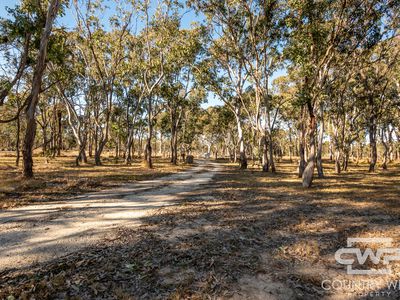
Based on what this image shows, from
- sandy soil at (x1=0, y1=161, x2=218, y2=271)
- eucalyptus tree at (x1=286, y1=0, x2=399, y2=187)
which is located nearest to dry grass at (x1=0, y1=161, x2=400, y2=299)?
sandy soil at (x1=0, y1=161, x2=218, y2=271)

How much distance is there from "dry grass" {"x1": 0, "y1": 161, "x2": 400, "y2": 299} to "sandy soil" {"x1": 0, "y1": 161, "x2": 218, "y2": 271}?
55 cm

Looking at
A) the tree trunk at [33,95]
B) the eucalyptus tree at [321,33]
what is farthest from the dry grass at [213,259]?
the tree trunk at [33,95]

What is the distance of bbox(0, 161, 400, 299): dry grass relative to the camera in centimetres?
412

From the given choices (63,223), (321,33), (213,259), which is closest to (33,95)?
(63,223)

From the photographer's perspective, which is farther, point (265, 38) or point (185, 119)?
point (185, 119)

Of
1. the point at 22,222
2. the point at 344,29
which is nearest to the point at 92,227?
the point at 22,222

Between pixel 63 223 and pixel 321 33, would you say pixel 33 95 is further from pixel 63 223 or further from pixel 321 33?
pixel 321 33

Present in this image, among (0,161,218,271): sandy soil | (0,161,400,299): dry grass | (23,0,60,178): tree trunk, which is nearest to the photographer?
(0,161,400,299): dry grass

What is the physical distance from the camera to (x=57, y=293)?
13.0 feet

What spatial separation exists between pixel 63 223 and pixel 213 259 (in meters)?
4.78

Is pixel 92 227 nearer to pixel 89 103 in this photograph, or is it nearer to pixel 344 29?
pixel 344 29

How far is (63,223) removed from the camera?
7.40 metres

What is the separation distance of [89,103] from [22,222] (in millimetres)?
36138

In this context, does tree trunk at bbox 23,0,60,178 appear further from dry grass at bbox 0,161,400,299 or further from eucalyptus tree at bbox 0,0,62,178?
dry grass at bbox 0,161,400,299
